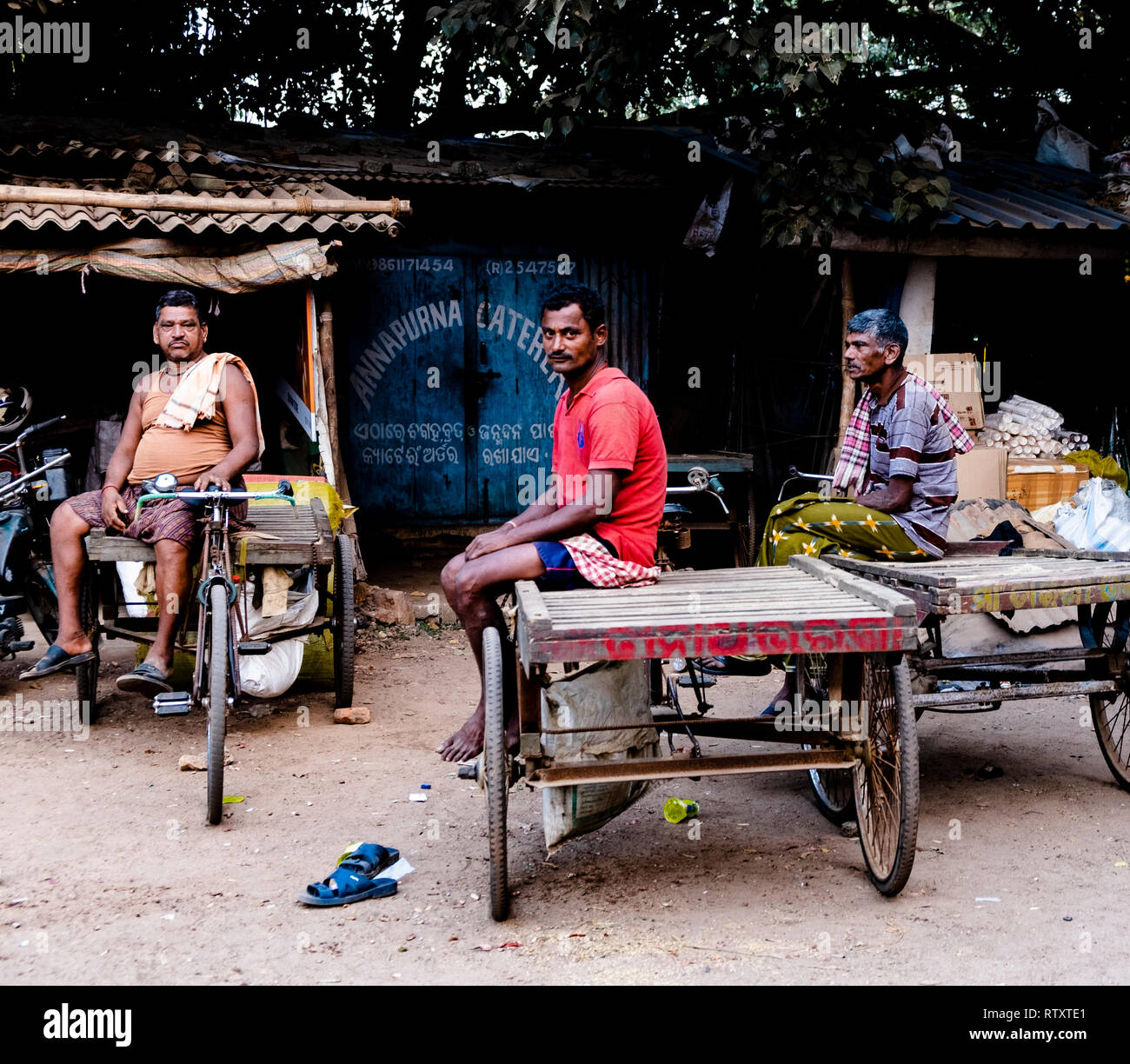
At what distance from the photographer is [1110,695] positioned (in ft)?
14.4

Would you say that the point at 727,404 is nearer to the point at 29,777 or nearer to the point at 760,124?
the point at 760,124

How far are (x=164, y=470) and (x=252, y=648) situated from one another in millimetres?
1193

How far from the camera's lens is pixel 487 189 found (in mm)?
9227

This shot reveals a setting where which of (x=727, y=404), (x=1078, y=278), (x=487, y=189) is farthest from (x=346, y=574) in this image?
(x=1078, y=278)

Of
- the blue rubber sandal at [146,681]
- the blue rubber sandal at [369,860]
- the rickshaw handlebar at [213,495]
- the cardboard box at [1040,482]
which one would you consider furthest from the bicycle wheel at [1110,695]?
the cardboard box at [1040,482]

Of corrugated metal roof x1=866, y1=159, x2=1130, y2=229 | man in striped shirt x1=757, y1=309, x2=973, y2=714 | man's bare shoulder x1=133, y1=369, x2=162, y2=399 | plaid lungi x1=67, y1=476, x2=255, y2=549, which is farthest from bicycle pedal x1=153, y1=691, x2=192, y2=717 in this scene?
corrugated metal roof x1=866, y1=159, x2=1130, y2=229

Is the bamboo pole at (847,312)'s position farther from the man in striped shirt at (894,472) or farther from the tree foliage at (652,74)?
the man in striped shirt at (894,472)

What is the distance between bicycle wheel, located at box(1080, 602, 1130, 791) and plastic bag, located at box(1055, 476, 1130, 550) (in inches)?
143

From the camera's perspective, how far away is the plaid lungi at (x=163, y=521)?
5.04m

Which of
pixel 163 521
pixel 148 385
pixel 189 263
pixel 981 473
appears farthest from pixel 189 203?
pixel 981 473

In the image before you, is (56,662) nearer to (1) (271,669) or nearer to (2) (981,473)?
(1) (271,669)

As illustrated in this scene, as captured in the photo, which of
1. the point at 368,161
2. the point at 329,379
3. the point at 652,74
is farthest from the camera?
the point at 368,161

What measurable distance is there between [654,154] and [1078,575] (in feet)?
22.6

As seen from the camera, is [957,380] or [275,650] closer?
[275,650]
